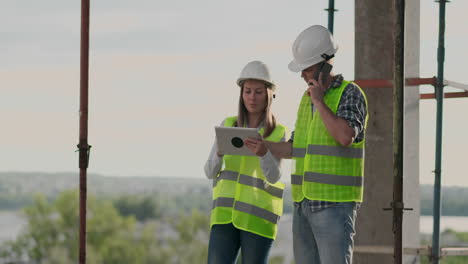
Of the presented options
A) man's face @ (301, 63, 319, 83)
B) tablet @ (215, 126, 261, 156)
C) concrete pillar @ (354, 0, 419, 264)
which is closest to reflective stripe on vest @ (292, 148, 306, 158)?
tablet @ (215, 126, 261, 156)

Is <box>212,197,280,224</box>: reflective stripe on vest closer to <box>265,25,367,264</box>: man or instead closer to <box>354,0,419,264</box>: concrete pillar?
<box>265,25,367,264</box>: man

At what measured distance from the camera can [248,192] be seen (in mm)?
6191

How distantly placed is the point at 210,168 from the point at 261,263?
65cm

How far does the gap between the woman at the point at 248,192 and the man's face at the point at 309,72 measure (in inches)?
28.6

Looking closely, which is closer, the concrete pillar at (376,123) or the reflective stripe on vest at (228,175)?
the reflective stripe on vest at (228,175)

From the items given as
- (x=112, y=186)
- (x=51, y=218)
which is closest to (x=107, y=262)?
(x=51, y=218)

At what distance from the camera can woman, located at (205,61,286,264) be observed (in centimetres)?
611

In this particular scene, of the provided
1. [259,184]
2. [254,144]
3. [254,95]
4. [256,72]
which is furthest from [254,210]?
[256,72]

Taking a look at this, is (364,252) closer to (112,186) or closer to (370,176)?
(370,176)

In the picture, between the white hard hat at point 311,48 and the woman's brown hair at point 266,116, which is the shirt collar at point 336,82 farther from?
the woman's brown hair at point 266,116

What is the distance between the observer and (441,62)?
859 centimetres

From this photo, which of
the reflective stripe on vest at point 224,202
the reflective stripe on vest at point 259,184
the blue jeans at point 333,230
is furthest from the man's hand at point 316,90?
the reflective stripe on vest at point 224,202

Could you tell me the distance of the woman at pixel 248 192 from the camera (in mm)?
6105

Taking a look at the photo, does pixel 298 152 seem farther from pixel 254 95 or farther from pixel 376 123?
pixel 376 123
